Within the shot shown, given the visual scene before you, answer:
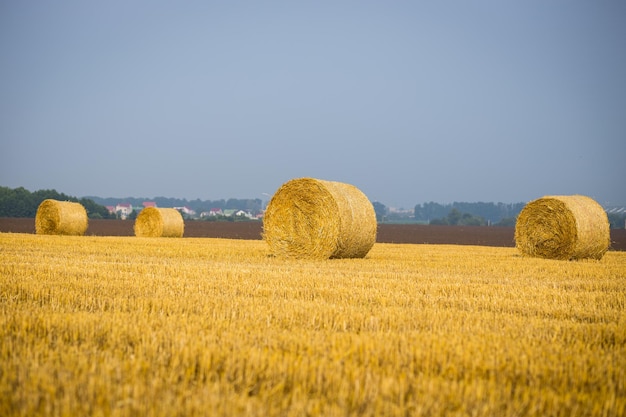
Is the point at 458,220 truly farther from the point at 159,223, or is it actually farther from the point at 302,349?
the point at 302,349

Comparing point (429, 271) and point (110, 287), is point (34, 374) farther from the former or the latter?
point (429, 271)

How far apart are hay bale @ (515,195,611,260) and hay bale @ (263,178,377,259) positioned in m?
4.90

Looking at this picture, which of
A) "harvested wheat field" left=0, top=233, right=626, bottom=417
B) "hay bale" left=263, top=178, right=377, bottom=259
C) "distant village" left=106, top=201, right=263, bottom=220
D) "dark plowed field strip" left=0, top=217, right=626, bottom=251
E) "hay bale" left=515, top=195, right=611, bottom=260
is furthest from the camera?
"distant village" left=106, top=201, right=263, bottom=220

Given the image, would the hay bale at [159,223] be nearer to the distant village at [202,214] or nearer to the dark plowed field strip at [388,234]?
the dark plowed field strip at [388,234]

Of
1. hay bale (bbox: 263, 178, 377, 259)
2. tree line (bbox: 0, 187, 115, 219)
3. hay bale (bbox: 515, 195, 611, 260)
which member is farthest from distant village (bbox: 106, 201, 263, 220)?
hay bale (bbox: 515, 195, 611, 260)

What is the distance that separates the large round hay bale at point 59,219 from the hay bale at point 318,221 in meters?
13.1

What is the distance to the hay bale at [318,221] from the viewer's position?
15.0m

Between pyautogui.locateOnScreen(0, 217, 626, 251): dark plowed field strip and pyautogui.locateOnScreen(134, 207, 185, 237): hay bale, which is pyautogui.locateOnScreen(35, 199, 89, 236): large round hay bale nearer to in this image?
pyautogui.locateOnScreen(134, 207, 185, 237): hay bale

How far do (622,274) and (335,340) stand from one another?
370 inches

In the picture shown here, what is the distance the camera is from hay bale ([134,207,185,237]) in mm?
28141

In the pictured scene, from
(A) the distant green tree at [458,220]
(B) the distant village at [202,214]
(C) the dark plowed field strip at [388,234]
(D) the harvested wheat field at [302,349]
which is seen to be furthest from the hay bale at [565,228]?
(A) the distant green tree at [458,220]

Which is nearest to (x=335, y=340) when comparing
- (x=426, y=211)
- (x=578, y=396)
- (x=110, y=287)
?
(x=578, y=396)

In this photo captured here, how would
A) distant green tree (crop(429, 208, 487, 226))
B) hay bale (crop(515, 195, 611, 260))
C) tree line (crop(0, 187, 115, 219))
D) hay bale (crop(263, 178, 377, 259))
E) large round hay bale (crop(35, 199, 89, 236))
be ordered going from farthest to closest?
distant green tree (crop(429, 208, 487, 226)) < tree line (crop(0, 187, 115, 219)) < large round hay bale (crop(35, 199, 89, 236)) < hay bale (crop(515, 195, 611, 260)) < hay bale (crop(263, 178, 377, 259))

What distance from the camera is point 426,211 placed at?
17525 centimetres
